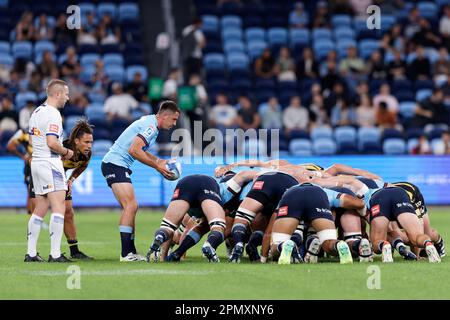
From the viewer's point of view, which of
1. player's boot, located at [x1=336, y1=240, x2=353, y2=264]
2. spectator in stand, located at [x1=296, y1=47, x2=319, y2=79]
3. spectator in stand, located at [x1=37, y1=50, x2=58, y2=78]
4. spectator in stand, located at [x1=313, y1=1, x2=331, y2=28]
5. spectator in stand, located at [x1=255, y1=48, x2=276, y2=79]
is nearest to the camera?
player's boot, located at [x1=336, y1=240, x2=353, y2=264]

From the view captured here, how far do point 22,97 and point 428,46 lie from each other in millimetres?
12093

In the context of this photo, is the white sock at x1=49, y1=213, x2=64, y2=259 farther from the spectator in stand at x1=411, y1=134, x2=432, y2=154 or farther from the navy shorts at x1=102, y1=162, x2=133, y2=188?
the spectator in stand at x1=411, y1=134, x2=432, y2=154

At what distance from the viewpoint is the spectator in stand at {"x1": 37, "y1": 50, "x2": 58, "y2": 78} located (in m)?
29.3

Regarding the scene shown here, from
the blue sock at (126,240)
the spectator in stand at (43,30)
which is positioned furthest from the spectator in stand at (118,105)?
the blue sock at (126,240)

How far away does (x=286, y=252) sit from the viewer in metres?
13.2

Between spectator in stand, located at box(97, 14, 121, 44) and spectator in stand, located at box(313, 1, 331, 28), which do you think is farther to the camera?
spectator in stand, located at box(313, 1, 331, 28)

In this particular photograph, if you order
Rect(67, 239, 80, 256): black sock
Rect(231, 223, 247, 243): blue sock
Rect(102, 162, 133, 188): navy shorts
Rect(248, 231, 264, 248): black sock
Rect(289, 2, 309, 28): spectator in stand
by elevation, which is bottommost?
Rect(67, 239, 80, 256): black sock

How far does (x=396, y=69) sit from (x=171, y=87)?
6831 mm

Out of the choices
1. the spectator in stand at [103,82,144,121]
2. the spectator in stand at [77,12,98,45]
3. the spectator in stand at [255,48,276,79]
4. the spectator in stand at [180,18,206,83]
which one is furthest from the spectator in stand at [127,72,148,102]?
the spectator in stand at [255,48,276,79]

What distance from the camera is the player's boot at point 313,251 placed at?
1373 centimetres

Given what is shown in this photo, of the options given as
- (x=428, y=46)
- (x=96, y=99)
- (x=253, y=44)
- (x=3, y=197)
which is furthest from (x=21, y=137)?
(x=428, y=46)

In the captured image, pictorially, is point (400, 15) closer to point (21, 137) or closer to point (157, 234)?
point (21, 137)

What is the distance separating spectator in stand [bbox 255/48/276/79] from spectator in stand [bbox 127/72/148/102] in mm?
3477

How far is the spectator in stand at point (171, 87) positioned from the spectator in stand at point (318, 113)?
3.70 meters
